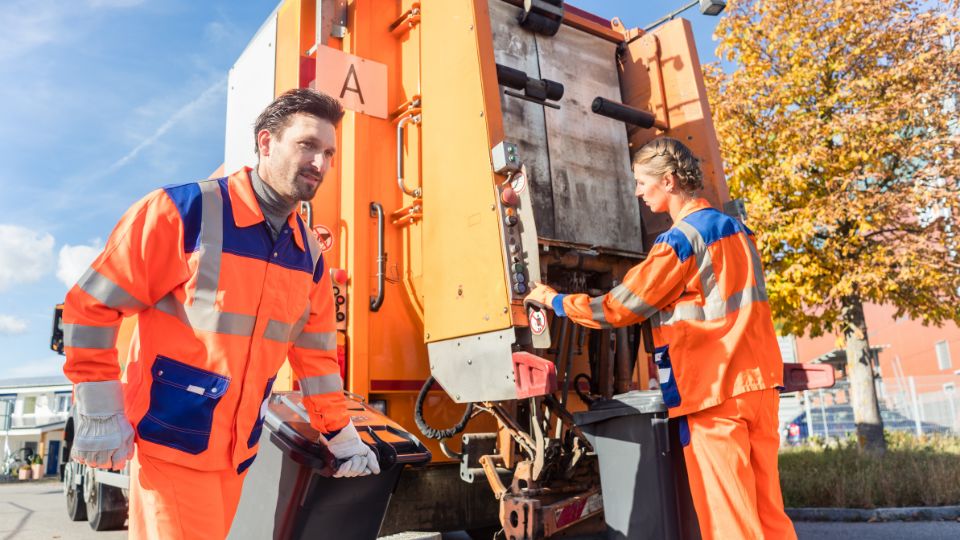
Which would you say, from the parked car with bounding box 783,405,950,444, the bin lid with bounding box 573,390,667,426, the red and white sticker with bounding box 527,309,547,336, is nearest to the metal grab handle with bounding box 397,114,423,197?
the red and white sticker with bounding box 527,309,547,336

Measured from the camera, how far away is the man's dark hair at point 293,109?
1929 mm

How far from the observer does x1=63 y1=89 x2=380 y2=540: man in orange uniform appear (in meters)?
1.55

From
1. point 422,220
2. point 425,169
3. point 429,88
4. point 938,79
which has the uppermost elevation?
point 938,79

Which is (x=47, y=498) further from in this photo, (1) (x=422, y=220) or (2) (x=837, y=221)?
(2) (x=837, y=221)

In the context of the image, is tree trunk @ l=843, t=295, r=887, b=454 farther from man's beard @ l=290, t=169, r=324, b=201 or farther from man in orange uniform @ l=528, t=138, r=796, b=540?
man's beard @ l=290, t=169, r=324, b=201

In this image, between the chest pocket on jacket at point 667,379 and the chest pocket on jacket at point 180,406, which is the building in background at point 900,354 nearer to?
the chest pocket on jacket at point 667,379

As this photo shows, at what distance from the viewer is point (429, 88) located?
11.7 feet

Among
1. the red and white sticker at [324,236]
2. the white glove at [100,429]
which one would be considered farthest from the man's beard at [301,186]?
the red and white sticker at [324,236]

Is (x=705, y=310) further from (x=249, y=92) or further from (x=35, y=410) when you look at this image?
(x=35, y=410)

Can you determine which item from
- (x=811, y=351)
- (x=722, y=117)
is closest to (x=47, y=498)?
(x=722, y=117)

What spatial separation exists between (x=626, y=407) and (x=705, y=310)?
19.3 inches

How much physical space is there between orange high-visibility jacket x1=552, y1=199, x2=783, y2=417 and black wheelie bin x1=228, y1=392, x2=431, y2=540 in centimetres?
96

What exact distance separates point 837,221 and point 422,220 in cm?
586

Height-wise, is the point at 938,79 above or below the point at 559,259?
above
